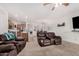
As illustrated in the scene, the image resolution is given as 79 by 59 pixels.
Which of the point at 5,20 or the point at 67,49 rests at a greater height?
the point at 5,20

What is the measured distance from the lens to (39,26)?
288 centimetres

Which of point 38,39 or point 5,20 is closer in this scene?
point 5,20

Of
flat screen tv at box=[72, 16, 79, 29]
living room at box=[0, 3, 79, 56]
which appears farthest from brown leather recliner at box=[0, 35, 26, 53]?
flat screen tv at box=[72, 16, 79, 29]

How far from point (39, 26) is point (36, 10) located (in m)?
0.40

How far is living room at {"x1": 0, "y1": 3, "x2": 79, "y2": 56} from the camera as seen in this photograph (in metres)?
2.75

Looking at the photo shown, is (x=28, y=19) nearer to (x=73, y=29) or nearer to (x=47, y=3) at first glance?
(x=47, y=3)

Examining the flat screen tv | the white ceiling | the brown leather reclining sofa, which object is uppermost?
the white ceiling

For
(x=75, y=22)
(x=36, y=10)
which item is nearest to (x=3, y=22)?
(x=36, y=10)

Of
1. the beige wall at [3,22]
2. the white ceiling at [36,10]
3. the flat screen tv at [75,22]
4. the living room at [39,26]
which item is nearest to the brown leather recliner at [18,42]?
the living room at [39,26]

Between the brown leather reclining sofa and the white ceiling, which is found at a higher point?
the white ceiling

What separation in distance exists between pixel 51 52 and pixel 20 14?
3.91ft

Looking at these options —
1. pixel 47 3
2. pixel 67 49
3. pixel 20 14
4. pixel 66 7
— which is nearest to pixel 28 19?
pixel 20 14

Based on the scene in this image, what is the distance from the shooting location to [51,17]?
2.81 m

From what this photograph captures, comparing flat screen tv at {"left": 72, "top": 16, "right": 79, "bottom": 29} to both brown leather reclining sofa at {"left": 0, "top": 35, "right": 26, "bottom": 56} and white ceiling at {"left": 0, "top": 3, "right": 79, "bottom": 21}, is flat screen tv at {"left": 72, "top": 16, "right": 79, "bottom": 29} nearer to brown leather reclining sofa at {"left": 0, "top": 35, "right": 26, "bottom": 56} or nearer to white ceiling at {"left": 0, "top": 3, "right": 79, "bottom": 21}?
white ceiling at {"left": 0, "top": 3, "right": 79, "bottom": 21}
